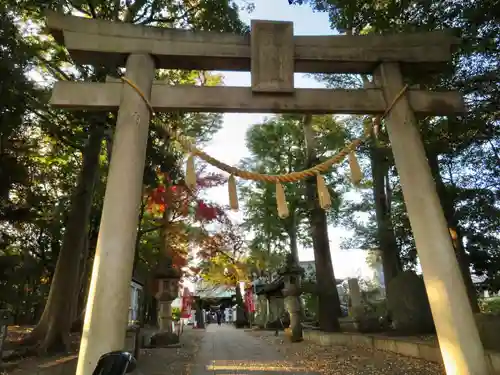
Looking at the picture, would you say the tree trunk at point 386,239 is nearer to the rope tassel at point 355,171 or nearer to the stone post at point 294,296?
the stone post at point 294,296

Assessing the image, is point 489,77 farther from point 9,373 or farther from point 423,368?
point 9,373

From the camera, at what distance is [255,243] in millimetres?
20297

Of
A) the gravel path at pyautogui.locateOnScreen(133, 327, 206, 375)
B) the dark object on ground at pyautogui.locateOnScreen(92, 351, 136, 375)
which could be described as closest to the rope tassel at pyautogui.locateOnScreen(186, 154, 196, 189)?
the dark object on ground at pyautogui.locateOnScreen(92, 351, 136, 375)

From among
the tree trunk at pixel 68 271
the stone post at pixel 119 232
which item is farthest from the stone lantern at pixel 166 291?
the stone post at pixel 119 232

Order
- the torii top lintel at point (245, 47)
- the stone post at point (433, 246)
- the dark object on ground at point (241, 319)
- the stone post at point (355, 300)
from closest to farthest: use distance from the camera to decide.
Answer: the stone post at point (433, 246) < the torii top lintel at point (245, 47) < the stone post at point (355, 300) < the dark object on ground at point (241, 319)

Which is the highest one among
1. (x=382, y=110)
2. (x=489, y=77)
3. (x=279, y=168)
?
(x=279, y=168)

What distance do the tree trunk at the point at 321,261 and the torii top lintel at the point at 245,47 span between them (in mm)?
8350

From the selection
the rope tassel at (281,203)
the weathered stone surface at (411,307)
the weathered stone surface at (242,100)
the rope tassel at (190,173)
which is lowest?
the weathered stone surface at (411,307)

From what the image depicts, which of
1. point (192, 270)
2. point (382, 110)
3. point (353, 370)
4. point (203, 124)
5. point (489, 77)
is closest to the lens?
point (382, 110)

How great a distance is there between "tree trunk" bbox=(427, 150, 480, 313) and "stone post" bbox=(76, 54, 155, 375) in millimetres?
7791

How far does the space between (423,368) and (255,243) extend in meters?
14.5

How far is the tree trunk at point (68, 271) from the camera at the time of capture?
7.34 metres

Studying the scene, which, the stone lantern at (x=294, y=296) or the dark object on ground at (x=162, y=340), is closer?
the dark object on ground at (x=162, y=340)

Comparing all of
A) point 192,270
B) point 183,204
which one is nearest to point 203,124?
point 183,204
